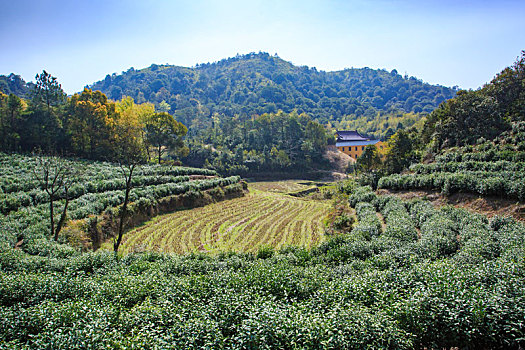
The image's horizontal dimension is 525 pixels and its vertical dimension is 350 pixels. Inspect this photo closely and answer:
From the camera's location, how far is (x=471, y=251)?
10984mm

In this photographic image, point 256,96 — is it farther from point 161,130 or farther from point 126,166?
point 126,166

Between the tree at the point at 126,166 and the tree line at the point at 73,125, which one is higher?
the tree line at the point at 73,125

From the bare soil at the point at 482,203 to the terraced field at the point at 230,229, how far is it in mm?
10432

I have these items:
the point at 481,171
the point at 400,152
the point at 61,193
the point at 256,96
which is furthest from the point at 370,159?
the point at 256,96

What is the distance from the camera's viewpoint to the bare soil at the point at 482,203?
16234mm

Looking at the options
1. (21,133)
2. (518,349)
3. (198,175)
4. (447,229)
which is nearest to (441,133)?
(447,229)

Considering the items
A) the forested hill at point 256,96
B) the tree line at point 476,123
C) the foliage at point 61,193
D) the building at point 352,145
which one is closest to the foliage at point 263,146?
the building at point 352,145

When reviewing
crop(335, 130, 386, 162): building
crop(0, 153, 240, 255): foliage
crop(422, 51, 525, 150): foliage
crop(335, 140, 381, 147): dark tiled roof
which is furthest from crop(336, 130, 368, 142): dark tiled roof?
crop(0, 153, 240, 255): foliage

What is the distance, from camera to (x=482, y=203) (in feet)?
60.0

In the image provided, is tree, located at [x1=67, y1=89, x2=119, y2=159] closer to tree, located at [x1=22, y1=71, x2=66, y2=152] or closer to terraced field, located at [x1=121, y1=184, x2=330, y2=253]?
tree, located at [x1=22, y1=71, x2=66, y2=152]

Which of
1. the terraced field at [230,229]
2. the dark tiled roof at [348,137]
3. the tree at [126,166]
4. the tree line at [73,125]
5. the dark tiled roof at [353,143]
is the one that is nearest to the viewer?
the tree at [126,166]

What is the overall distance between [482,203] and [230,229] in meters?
20.8

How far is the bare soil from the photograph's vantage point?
53.3 ft

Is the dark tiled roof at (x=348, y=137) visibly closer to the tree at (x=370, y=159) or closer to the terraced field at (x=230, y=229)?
the tree at (x=370, y=159)
